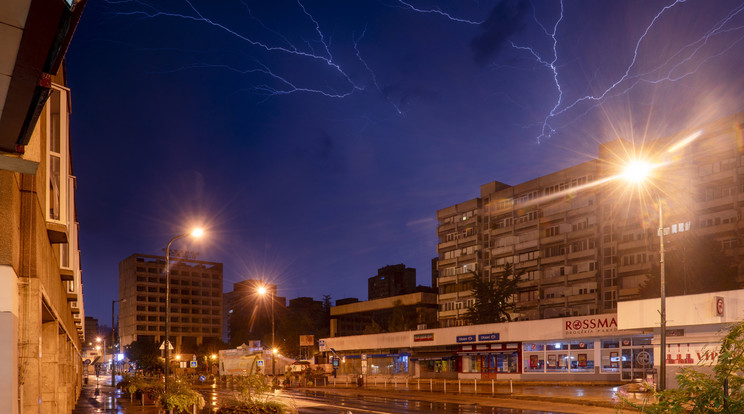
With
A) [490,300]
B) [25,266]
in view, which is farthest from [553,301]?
[25,266]

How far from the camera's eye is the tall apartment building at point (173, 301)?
16062cm

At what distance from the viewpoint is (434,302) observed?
289 feet

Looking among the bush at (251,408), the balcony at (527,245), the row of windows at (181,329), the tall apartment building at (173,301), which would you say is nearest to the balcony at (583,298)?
the balcony at (527,245)

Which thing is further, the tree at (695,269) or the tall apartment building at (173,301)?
the tall apartment building at (173,301)

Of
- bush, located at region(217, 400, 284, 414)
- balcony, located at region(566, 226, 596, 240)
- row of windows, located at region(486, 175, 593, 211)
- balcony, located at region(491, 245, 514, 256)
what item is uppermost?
row of windows, located at region(486, 175, 593, 211)

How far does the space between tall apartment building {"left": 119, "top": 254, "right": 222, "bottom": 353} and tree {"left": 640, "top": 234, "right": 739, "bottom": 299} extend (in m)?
129

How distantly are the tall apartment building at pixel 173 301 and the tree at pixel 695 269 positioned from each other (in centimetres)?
12867

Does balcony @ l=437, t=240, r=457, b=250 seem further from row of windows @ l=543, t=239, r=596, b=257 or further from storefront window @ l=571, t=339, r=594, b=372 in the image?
storefront window @ l=571, t=339, r=594, b=372

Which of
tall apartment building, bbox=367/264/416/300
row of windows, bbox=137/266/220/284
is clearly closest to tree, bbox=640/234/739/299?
tall apartment building, bbox=367/264/416/300

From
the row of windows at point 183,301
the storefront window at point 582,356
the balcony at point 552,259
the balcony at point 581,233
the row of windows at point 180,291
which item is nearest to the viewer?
the storefront window at point 582,356

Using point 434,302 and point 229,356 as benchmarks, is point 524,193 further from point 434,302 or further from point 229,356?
point 229,356

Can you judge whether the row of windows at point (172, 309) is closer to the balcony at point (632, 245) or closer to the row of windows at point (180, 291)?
the row of windows at point (180, 291)

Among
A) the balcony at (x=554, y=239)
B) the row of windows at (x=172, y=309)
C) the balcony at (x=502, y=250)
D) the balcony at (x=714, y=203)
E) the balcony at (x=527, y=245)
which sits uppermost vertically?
the balcony at (x=714, y=203)

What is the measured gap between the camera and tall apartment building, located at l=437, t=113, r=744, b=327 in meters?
55.7
